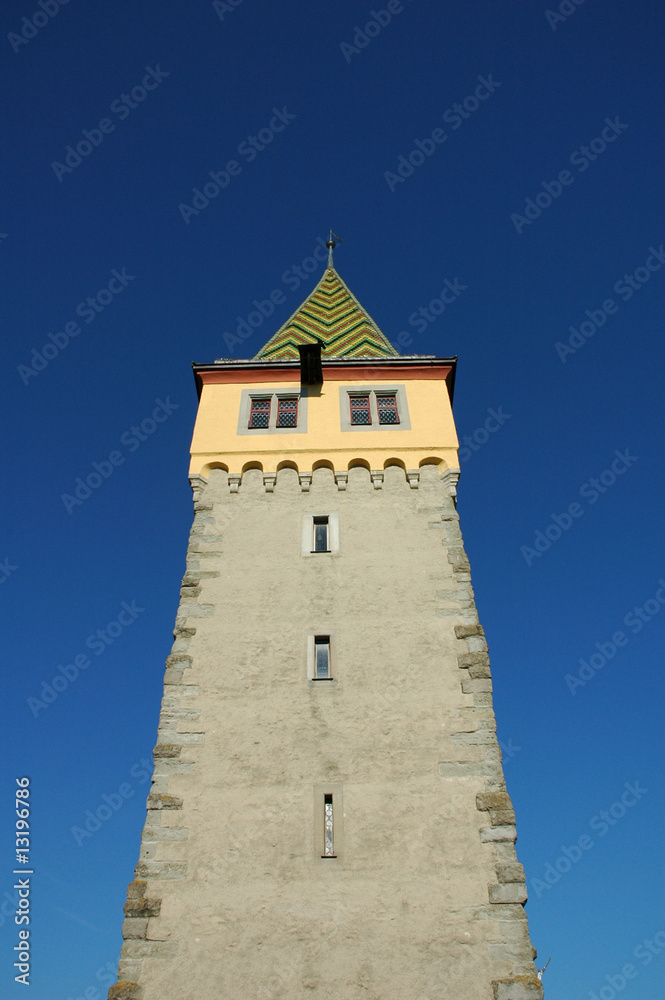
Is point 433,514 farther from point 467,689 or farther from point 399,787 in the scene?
point 399,787

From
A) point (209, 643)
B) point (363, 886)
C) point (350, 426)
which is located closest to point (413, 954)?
point (363, 886)

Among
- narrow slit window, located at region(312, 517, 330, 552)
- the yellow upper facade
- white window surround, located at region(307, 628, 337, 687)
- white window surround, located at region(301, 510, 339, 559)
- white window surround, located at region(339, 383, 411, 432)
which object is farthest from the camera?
white window surround, located at region(339, 383, 411, 432)

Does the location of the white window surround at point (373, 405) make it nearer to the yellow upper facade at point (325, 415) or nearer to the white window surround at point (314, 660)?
the yellow upper facade at point (325, 415)

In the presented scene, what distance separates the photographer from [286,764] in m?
10.1

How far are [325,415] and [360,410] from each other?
0.80m

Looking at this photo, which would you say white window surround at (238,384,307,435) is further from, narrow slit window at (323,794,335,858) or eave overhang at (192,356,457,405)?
narrow slit window at (323,794,335,858)

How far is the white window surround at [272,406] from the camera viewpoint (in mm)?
15164

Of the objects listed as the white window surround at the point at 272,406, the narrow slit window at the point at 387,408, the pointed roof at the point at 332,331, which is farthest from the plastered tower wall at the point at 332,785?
the pointed roof at the point at 332,331

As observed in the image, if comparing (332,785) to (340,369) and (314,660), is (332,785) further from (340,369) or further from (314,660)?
(340,369)

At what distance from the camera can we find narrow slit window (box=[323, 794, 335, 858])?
9375 millimetres

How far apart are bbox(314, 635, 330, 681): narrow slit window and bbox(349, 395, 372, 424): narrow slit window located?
547cm

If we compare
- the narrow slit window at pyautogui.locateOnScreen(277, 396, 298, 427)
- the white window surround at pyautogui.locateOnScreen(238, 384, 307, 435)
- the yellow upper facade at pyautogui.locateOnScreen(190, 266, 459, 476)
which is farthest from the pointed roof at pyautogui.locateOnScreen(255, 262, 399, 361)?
the narrow slit window at pyautogui.locateOnScreen(277, 396, 298, 427)

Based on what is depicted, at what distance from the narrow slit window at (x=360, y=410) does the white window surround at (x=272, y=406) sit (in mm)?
1056

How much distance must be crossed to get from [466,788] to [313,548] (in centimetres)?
489
